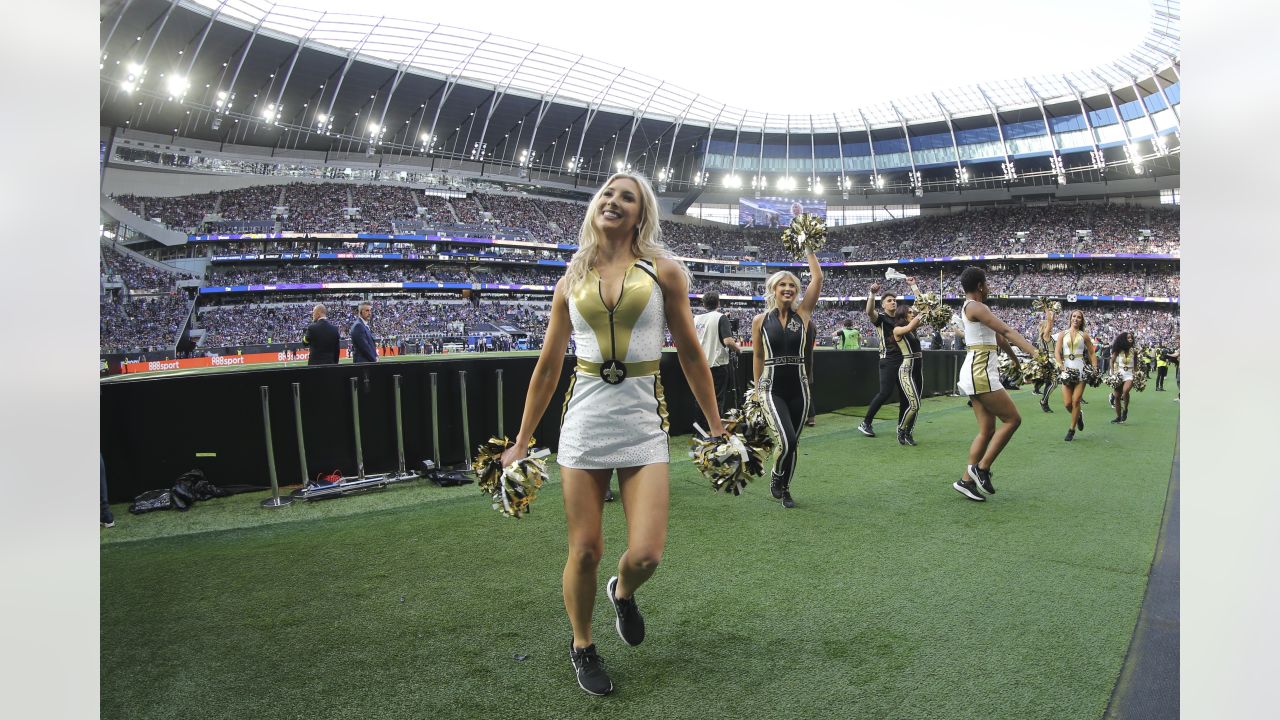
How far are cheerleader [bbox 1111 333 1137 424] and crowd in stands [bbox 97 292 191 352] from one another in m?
34.4

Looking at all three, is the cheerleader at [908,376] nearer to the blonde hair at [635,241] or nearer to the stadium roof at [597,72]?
the blonde hair at [635,241]

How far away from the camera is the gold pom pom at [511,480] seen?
8.48 ft

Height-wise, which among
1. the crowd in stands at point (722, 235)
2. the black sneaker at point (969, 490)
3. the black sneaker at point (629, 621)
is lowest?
the black sneaker at point (969, 490)

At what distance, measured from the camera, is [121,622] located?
10.7 ft

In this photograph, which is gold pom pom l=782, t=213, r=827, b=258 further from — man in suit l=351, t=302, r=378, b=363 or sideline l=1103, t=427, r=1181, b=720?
man in suit l=351, t=302, r=378, b=363

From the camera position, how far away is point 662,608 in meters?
3.37

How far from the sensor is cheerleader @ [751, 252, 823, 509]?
214 inches

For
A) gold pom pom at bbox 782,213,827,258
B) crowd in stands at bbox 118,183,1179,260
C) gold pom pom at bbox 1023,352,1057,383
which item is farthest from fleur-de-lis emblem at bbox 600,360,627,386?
crowd in stands at bbox 118,183,1179,260

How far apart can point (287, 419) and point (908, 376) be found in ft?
24.4

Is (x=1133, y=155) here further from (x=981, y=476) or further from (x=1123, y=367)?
(x=981, y=476)

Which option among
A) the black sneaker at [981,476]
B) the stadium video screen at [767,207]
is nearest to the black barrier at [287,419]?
the black sneaker at [981,476]

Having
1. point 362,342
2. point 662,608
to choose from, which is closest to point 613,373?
point 662,608

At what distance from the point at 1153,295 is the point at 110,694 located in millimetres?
52617

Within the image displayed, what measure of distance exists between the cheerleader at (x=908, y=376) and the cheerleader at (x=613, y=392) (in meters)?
6.58
